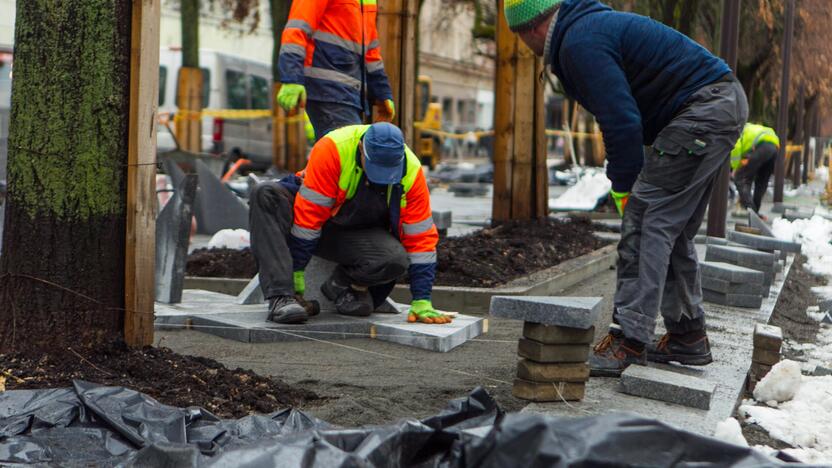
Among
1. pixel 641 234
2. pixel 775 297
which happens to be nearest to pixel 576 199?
pixel 775 297

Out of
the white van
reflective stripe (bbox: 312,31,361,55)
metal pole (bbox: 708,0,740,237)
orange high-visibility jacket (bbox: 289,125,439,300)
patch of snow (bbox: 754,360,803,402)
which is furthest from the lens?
the white van

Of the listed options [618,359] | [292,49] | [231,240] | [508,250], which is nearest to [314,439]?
[618,359]

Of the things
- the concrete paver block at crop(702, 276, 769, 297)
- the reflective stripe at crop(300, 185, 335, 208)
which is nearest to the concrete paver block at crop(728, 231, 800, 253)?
the concrete paver block at crop(702, 276, 769, 297)

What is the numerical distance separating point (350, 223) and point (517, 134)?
4.40 m

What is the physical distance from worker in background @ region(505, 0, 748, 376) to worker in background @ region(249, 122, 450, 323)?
1327 mm

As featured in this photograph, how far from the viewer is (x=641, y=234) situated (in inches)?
178

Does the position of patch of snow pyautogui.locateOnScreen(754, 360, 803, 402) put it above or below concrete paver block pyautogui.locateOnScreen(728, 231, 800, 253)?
below

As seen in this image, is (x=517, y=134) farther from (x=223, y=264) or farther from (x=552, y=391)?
(x=552, y=391)

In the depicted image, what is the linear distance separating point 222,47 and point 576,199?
26.3 meters

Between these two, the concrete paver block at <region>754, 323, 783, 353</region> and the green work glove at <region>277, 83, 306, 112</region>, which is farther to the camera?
the green work glove at <region>277, 83, 306, 112</region>

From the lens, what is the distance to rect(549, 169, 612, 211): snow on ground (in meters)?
→ 15.5

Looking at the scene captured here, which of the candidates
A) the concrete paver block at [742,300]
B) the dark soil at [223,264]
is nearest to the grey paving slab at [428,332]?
the concrete paver block at [742,300]

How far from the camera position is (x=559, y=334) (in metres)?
4.00

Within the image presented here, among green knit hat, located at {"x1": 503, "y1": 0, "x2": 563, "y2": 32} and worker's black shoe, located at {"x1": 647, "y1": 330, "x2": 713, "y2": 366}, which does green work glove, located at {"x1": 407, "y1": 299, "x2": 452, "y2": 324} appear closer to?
worker's black shoe, located at {"x1": 647, "y1": 330, "x2": 713, "y2": 366}
